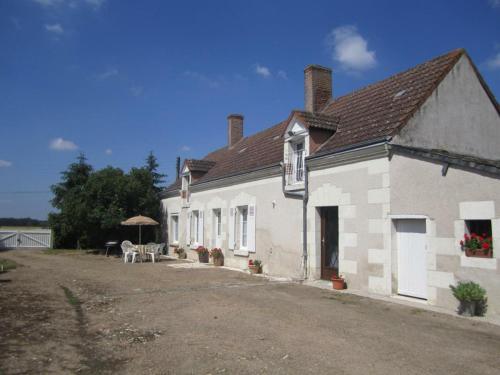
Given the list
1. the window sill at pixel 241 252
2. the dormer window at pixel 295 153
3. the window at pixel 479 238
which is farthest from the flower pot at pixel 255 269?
the window at pixel 479 238

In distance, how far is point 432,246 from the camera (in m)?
8.34

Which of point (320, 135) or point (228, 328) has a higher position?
point (320, 135)

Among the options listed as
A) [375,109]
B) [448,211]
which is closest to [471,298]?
[448,211]

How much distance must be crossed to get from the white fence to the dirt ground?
18364 mm

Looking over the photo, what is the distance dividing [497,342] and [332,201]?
18.2ft

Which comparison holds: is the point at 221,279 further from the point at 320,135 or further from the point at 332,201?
the point at 320,135

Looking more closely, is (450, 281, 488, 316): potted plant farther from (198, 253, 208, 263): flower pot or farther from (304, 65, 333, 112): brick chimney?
(198, 253, 208, 263): flower pot

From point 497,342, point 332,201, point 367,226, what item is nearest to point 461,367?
point 497,342

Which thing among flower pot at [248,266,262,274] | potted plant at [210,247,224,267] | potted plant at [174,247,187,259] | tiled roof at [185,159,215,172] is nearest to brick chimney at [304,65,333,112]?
flower pot at [248,266,262,274]

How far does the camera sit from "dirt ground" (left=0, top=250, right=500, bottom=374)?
4.73 metres

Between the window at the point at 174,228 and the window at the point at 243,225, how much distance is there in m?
7.49

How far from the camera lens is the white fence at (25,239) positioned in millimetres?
26844

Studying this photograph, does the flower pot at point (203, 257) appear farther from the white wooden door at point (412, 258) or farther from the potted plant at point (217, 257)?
the white wooden door at point (412, 258)

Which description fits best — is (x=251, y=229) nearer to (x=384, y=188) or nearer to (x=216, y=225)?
(x=216, y=225)
